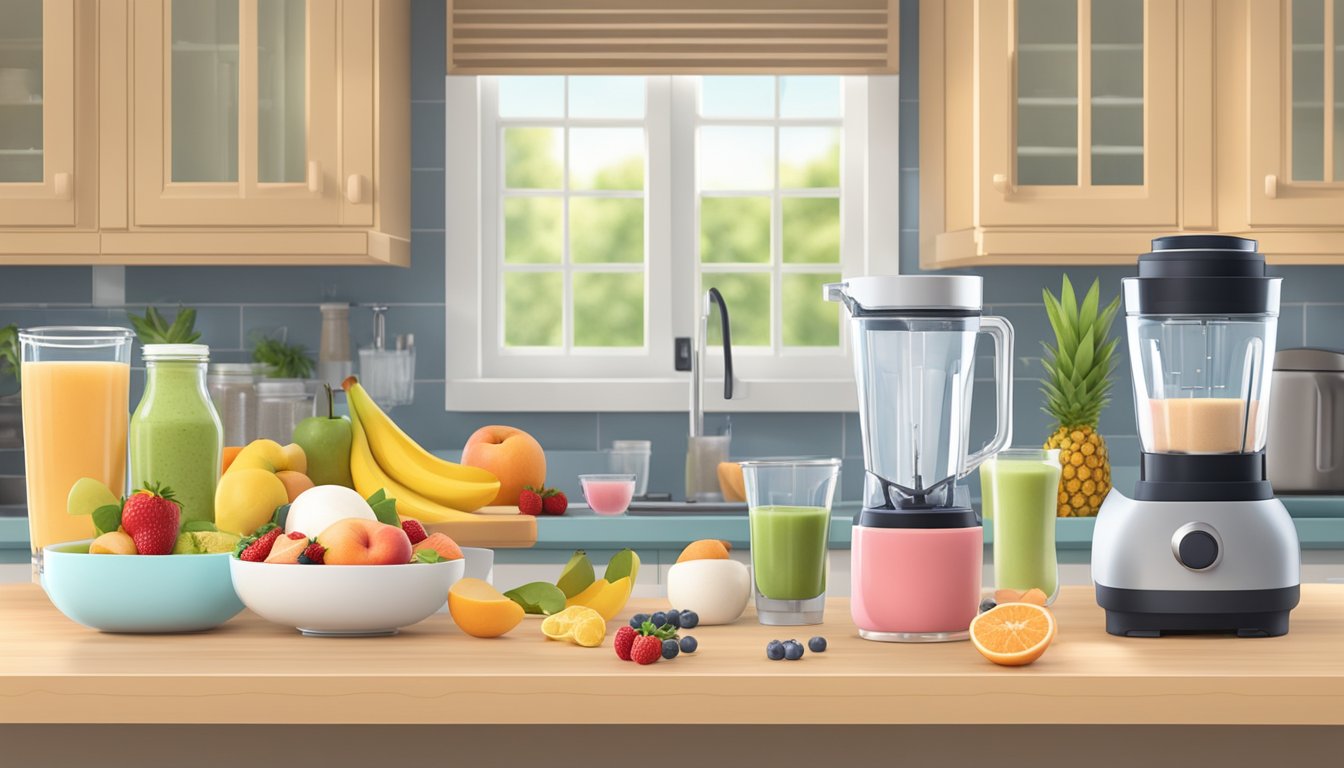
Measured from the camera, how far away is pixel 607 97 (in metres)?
3.54

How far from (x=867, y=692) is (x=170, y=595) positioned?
0.62m

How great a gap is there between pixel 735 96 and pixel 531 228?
633 mm

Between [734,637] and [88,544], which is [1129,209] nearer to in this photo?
[734,637]

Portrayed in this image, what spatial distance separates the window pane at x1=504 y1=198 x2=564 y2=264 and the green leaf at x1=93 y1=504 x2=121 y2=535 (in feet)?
7.66

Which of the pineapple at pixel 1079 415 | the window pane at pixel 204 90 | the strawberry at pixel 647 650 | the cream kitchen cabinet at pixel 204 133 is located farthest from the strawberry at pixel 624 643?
the window pane at pixel 204 90

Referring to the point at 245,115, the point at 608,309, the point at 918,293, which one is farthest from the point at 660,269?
the point at 918,293

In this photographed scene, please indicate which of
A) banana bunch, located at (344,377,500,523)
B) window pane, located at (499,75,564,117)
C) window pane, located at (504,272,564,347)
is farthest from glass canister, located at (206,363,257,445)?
window pane, located at (499,75,564,117)

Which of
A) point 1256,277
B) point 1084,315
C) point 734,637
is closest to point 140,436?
point 734,637

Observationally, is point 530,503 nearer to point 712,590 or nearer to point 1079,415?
point 1079,415

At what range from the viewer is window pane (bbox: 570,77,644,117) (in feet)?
11.6

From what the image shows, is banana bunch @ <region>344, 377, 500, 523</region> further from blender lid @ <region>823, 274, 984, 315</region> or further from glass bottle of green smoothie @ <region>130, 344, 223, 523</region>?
blender lid @ <region>823, 274, 984, 315</region>

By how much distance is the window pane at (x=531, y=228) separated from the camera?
11.6 ft

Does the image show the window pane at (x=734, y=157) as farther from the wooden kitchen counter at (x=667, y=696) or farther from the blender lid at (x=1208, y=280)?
the wooden kitchen counter at (x=667, y=696)

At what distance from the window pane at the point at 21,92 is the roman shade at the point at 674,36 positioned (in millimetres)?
952
